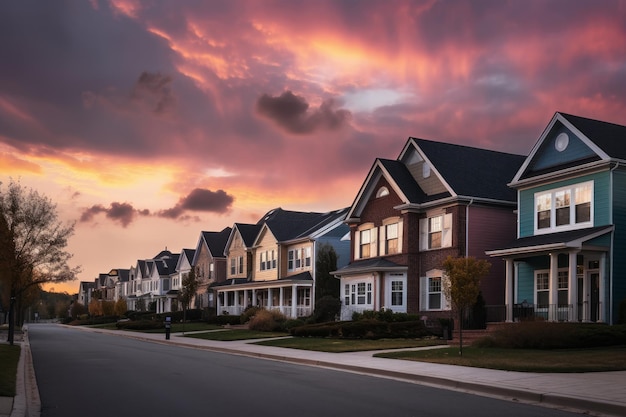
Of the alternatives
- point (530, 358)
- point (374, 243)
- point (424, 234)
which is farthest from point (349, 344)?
point (374, 243)

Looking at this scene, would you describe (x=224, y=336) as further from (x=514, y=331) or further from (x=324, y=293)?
(x=514, y=331)

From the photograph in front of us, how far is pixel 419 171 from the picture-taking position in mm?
42000

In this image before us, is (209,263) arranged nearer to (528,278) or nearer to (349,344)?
(349,344)

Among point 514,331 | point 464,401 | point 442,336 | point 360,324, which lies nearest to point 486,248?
point 442,336

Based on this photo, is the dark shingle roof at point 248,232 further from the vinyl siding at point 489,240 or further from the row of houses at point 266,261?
the vinyl siding at point 489,240

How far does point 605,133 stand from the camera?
31.9 m

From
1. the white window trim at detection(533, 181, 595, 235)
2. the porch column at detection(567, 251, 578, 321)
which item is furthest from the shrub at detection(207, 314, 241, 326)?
the porch column at detection(567, 251, 578, 321)

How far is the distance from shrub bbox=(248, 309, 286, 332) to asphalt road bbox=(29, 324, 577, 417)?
79.6 feet

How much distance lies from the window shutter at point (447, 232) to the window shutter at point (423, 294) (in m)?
2.73

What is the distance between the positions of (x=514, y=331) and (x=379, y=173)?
19.3 metres

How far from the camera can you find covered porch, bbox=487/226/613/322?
2919 centimetres

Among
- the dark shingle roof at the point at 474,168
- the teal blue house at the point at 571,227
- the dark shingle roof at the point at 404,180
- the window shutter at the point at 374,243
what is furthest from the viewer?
the window shutter at the point at 374,243

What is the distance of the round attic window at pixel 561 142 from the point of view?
32281 millimetres

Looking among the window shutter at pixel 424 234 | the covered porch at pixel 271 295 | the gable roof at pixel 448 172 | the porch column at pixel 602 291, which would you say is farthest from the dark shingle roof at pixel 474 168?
the covered porch at pixel 271 295
